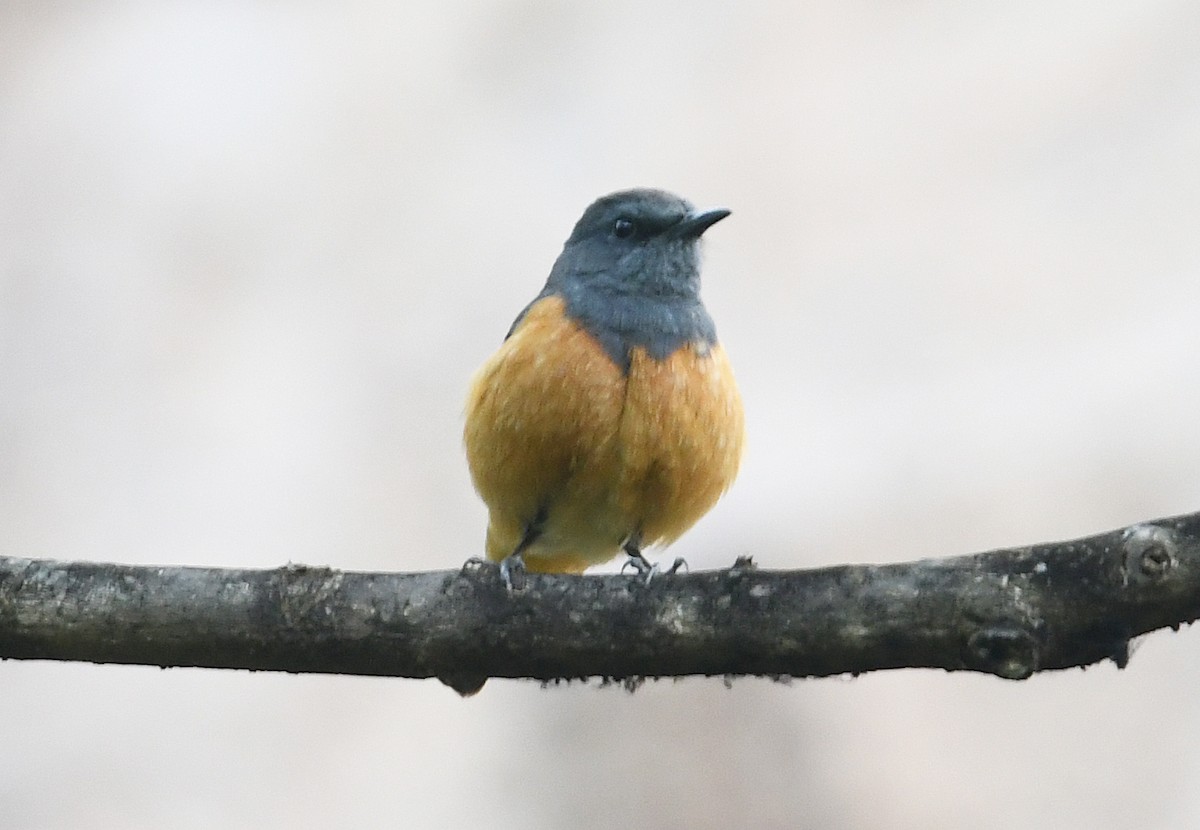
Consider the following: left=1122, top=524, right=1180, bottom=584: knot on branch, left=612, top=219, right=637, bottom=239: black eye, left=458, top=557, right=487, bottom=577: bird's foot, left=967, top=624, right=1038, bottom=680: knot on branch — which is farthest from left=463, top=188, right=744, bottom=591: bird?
left=1122, top=524, right=1180, bottom=584: knot on branch

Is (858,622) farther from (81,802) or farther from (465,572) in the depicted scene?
(81,802)

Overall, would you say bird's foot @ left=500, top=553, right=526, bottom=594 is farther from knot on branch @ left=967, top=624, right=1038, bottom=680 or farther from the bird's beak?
the bird's beak

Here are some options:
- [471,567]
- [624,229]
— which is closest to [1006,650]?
[471,567]

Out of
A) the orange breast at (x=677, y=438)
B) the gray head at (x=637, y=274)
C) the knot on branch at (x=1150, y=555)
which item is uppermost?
the gray head at (x=637, y=274)

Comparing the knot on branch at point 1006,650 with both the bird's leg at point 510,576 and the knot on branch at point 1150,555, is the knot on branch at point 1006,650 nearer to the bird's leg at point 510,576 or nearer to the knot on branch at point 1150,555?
the knot on branch at point 1150,555

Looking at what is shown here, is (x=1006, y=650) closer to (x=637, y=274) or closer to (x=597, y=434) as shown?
(x=597, y=434)

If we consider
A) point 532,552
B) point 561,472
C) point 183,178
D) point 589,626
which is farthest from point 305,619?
point 183,178

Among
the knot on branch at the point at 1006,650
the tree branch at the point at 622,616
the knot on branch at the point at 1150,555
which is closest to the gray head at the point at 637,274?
the tree branch at the point at 622,616
